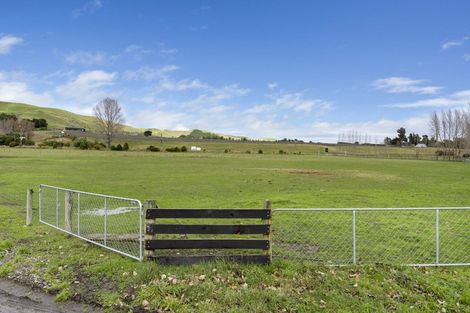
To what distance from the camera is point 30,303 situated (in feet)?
18.2

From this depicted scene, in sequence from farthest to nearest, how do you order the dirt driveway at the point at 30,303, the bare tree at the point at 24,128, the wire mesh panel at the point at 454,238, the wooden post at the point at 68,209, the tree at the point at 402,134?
1. the tree at the point at 402,134
2. the bare tree at the point at 24,128
3. the wooden post at the point at 68,209
4. the wire mesh panel at the point at 454,238
5. the dirt driveway at the point at 30,303

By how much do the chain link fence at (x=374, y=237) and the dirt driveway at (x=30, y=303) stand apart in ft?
12.9

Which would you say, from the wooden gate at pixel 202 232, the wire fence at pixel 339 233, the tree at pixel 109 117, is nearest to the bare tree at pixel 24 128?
the tree at pixel 109 117

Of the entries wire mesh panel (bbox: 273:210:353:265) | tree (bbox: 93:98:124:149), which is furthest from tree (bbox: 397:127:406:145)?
wire mesh panel (bbox: 273:210:353:265)

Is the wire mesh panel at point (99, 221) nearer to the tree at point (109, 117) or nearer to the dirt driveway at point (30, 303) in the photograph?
the dirt driveway at point (30, 303)

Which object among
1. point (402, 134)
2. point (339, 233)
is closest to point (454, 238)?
point (339, 233)

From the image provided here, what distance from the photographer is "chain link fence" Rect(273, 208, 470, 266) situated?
7.98m

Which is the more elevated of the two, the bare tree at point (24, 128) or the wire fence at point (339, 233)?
the bare tree at point (24, 128)

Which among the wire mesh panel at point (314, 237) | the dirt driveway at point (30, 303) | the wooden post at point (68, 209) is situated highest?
the wooden post at point (68, 209)

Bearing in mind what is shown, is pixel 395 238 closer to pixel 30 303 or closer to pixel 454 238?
pixel 454 238

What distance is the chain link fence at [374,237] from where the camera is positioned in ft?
26.2

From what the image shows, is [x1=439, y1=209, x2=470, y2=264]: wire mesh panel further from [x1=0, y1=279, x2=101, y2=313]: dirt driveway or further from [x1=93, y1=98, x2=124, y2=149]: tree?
[x1=93, y1=98, x2=124, y2=149]: tree

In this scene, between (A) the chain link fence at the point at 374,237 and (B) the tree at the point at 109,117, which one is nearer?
(A) the chain link fence at the point at 374,237

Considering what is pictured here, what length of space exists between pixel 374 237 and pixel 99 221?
8599mm
